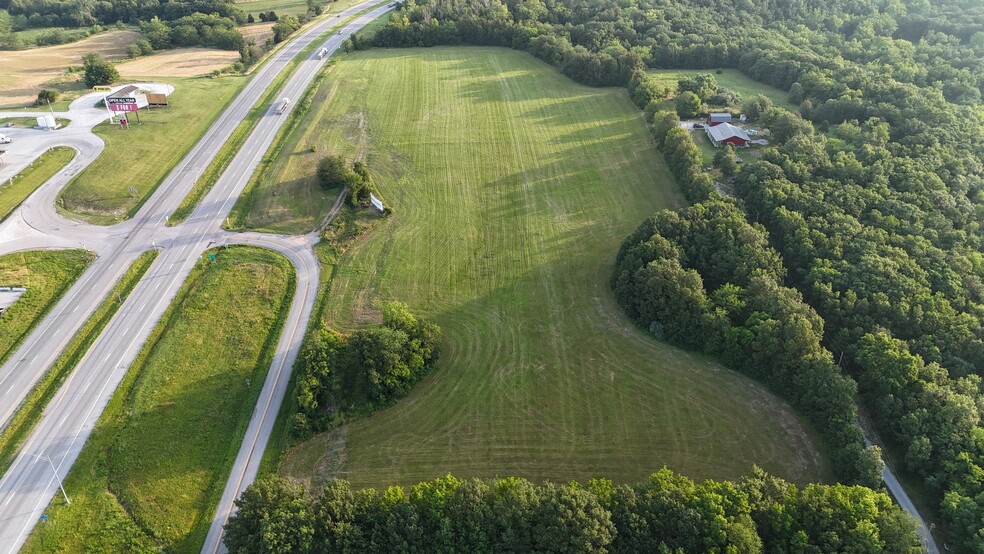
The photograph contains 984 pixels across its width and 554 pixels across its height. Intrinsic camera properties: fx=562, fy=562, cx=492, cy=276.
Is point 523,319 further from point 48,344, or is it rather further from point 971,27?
point 971,27

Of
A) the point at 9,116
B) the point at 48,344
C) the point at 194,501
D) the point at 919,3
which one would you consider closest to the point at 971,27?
the point at 919,3

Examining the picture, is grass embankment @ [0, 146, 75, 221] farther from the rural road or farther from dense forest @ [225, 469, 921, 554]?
dense forest @ [225, 469, 921, 554]

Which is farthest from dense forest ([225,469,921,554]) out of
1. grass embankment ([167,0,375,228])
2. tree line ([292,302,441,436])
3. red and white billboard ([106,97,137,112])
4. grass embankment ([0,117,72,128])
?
grass embankment ([0,117,72,128])

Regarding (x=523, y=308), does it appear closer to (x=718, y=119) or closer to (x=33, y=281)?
(x=33, y=281)

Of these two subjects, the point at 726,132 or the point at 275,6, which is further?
the point at 275,6

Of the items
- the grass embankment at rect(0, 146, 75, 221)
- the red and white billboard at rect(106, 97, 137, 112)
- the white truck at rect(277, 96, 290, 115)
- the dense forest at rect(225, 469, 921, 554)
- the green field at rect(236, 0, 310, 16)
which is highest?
the green field at rect(236, 0, 310, 16)

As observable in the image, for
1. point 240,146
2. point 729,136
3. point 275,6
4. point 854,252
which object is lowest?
point 854,252

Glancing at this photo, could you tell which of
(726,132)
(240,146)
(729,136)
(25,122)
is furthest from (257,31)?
(729,136)
